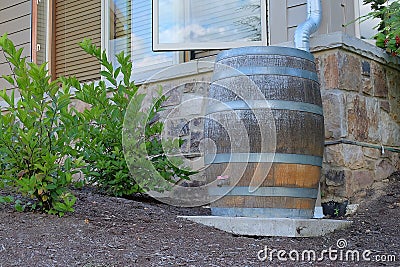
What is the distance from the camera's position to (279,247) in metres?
2.30

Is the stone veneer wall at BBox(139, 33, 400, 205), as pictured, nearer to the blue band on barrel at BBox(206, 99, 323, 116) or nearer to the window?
the blue band on barrel at BBox(206, 99, 323, 116)

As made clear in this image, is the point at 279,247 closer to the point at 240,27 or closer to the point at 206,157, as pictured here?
the point at 206,157

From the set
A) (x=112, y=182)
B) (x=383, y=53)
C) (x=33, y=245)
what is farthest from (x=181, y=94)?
(x=33, y=245)

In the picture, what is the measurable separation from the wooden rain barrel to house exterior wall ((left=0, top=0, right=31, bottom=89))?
3362 millimetres

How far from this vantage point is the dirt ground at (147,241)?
202 centimetres

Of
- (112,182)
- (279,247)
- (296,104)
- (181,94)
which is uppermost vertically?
(181,94)

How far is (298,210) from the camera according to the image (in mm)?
2611

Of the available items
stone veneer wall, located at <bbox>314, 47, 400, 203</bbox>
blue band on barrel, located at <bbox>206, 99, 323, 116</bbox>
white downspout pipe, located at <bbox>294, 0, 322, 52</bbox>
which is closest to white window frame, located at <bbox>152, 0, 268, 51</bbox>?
white downspout pipe, located at <bbox>294, 0, 322, 52</bbox>

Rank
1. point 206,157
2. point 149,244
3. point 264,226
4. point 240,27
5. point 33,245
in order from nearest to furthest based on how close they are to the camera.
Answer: point 33,245
point 149,244
point 264,226
point 206,157
point 240,27

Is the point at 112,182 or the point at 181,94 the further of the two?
the point at 181,94

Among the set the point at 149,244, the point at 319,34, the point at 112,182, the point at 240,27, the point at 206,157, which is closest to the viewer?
the point at 149,244

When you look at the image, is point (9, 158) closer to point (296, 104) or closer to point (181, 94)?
point (296, 104)

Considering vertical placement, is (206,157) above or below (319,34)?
below

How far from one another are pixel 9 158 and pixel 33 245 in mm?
576
